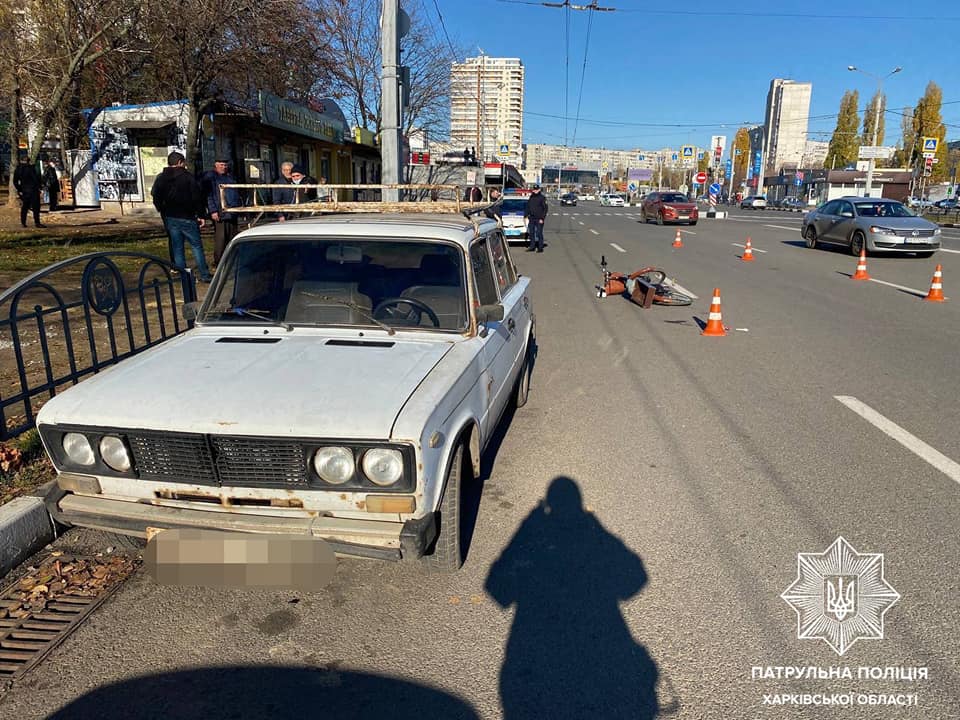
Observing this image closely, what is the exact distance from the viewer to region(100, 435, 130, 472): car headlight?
291 centimetres

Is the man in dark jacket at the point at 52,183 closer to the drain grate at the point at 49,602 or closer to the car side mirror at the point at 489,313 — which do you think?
the drain grate at the point at 49,602

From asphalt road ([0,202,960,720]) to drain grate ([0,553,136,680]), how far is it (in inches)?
3.2

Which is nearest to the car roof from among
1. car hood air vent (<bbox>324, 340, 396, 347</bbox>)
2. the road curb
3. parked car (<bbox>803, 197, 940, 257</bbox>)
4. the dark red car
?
car hood air vent (<bbox>324, 340, 396, 347</bbox>)

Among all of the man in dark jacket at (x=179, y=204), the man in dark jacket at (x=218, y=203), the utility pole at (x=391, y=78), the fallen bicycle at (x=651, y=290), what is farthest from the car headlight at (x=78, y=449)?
the utility pole at (x=391, y=78)

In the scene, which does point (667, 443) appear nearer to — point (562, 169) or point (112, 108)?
point (112, 108)

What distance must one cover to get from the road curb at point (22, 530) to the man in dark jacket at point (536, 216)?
1692 centimetres

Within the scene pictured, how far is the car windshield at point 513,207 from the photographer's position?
73.4 feet

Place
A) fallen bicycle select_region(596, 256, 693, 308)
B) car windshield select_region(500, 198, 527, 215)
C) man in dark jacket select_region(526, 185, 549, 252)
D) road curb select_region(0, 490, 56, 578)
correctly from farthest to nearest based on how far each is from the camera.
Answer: car windshield select_region(500, 198, 527, 215) < man in dark jacket select_region(526, 185, 549, 252) < fallen bicycle select_region(596, 256, 693, 308) < road curb select_region(0, 490, 56, 578)

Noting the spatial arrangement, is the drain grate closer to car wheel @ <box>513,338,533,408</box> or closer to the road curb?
the road curb

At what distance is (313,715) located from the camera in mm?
2469

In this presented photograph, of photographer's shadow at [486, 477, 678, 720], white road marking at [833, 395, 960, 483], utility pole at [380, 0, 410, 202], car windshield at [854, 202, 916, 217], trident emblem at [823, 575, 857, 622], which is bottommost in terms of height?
photographer's shadow at [486, 477, 678, 720]

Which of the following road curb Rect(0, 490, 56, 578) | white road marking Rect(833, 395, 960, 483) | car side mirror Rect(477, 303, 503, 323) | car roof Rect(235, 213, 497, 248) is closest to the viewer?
road curb Rect(0, 490, 56, 578)

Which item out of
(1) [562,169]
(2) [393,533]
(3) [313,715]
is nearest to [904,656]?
(2) [393,533]

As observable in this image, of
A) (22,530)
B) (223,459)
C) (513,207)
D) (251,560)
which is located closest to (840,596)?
(251,560)
